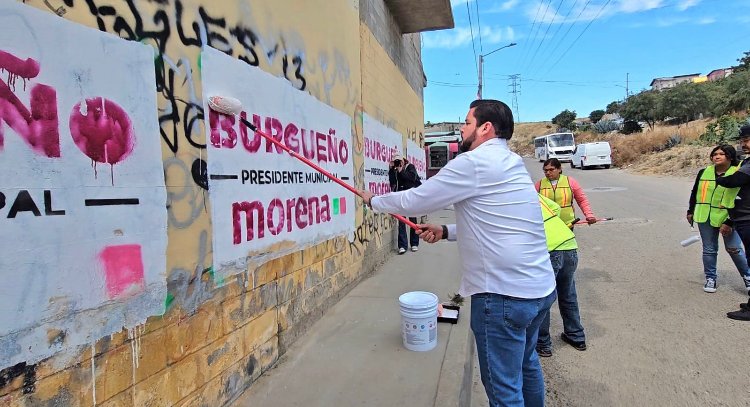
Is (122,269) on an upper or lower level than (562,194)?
lower

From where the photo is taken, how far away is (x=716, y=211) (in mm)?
5438

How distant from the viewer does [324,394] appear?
323 cm

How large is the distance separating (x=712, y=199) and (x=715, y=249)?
616 millimetres

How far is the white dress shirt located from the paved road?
160cm

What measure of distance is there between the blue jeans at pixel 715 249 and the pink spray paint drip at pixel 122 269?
19.7 feet

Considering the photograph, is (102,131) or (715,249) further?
(715,249)

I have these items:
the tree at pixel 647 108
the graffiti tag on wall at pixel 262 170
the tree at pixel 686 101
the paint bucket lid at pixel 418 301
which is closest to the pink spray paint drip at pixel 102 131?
the graffiti tag on wall at pixel 262 170

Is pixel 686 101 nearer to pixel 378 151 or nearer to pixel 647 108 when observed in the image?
pixel 647 108

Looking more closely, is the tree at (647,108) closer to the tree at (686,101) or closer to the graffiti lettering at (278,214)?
the tree at (686,101)

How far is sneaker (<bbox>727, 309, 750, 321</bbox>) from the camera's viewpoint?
4.71 metres

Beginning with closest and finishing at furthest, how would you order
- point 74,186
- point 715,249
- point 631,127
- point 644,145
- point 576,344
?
point 74,186
point 576,344
point 715,249
point 644,145
point 631,127

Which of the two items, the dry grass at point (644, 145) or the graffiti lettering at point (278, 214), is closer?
the graffiti lettering at point (278, 214)

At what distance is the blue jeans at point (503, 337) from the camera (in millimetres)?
2256

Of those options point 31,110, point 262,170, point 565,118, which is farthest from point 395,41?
point 565,118
